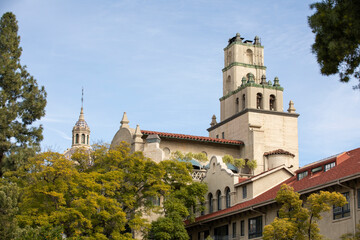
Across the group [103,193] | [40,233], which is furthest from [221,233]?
[40,233]

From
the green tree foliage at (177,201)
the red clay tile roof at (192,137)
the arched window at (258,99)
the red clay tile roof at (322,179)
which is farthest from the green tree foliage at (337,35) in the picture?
the arched window at (258,99)

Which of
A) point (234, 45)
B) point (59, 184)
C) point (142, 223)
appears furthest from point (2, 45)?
point (234, 45)

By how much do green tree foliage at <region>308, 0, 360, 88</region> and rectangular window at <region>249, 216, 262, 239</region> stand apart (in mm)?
29025

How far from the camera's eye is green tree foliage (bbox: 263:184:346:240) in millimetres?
37000

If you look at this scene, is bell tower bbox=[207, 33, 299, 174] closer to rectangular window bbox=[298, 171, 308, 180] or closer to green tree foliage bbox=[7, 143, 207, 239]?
green tree foliage bbox=[7, 143, 207, 239]

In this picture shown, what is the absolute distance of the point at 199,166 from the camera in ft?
223

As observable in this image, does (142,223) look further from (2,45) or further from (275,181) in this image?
(2,45)

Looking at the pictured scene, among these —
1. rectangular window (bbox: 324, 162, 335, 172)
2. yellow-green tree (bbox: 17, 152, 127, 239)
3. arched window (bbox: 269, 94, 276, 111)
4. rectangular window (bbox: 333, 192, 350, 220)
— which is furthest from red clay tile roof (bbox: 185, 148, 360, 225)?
arched window (bbox: 269, 94, 276, 111)

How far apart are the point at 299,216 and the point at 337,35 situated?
1718 cm

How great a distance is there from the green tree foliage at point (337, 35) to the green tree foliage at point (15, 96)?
103 ft

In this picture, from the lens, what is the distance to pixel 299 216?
123 feet

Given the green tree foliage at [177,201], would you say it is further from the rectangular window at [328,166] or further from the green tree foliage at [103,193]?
the rectangular window at [328,166]

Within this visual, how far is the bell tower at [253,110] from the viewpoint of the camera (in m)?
71.4

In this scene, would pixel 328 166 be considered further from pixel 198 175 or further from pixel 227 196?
pixel 198 175
